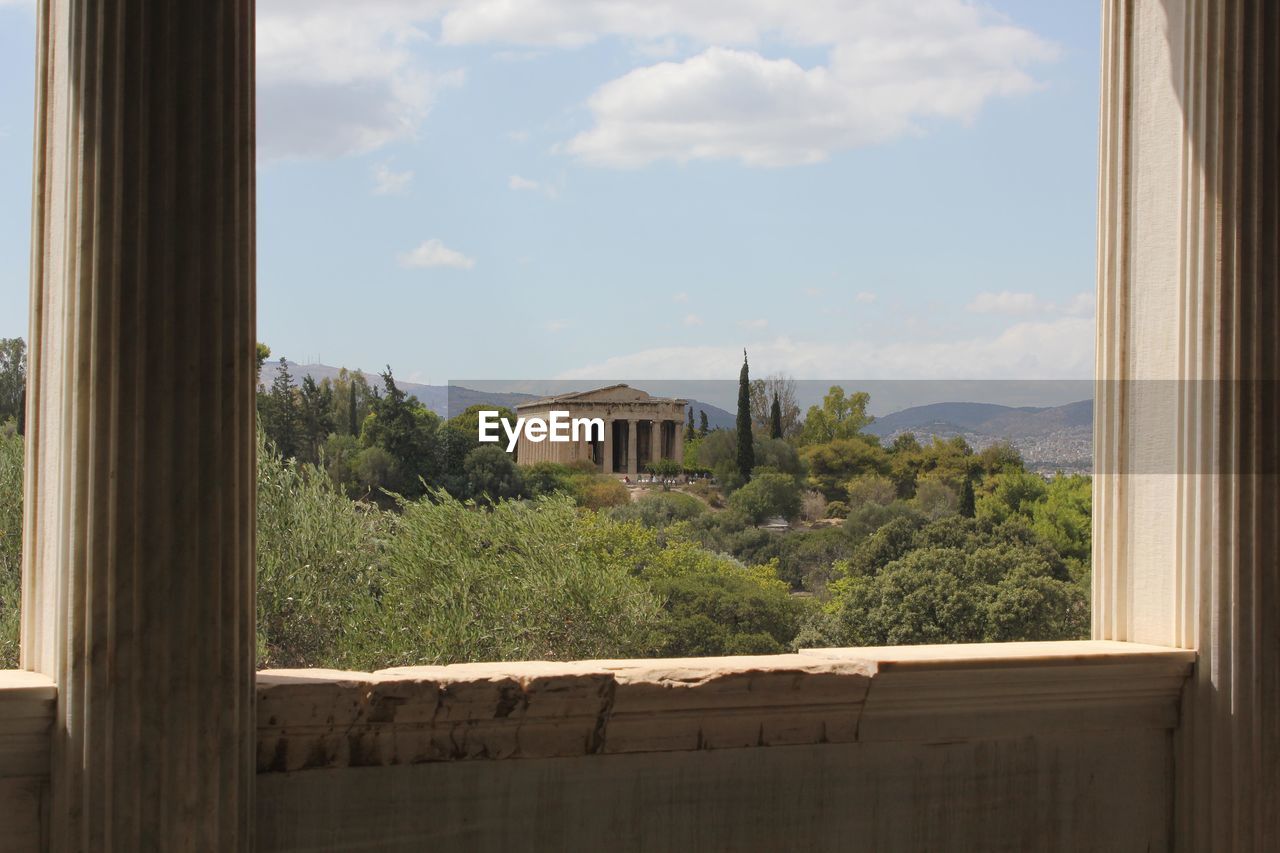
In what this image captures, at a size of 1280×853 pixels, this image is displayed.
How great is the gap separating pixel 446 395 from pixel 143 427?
77.5 feet

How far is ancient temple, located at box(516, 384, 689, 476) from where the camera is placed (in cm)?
2439

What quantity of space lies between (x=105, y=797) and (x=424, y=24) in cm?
4125

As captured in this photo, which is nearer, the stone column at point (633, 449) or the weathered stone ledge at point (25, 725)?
the weathered stone ledge at point (25, 725)

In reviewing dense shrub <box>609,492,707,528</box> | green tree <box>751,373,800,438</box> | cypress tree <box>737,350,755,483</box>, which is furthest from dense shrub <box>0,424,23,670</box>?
green tree <box>751,373,800,438</box>

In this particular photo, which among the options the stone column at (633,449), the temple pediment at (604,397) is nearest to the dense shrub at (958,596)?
the stone column at (633,449)

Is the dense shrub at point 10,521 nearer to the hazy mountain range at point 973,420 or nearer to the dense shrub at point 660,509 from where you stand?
the hazy mountain range at point 973,420

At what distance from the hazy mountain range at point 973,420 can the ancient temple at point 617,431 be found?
72 centimetres

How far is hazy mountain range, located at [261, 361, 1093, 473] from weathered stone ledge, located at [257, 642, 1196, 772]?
20.1m

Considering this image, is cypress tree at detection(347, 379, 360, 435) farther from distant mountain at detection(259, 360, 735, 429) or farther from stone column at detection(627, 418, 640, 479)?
stone column at detection(627, 418, 640, 479)

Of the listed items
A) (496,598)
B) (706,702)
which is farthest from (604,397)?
(706,702)

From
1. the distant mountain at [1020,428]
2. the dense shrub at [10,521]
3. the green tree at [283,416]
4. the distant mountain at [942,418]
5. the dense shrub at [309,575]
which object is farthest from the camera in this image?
the distant mountain at [942,418]

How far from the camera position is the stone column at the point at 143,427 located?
6.23 ft

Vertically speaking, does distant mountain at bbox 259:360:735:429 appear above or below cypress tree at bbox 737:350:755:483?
above

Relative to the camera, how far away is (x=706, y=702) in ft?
7.58
